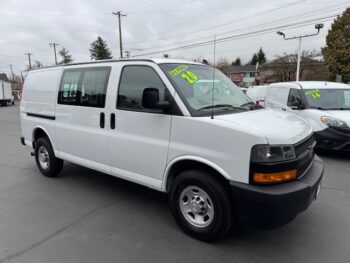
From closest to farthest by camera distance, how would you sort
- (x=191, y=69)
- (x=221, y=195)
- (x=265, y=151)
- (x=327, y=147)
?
(x=265, y=151) → (x=221, y=195) → (x=191, y=69) → (x=327, y=147)

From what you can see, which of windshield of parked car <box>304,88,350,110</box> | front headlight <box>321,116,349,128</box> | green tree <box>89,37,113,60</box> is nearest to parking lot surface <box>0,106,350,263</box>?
front headlight <box>321,116,349,128</box>

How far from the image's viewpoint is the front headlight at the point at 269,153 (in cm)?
262

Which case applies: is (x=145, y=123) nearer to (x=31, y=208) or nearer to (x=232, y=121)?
(x=232, y=121)

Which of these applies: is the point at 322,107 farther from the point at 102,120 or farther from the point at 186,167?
the point at 102,120

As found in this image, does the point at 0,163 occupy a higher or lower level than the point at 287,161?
lower

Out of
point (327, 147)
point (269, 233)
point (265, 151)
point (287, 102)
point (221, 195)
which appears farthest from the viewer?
point (287, 102)

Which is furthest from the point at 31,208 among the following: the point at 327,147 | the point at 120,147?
the point at 327,147

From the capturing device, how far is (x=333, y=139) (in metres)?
6.40

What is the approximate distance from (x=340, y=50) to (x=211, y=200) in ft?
102

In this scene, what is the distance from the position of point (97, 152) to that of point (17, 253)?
5.36 feet

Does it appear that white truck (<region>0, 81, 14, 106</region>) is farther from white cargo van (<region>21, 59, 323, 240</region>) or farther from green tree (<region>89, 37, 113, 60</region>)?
white cargo van (<region>21, 59, 323, 240</region>)

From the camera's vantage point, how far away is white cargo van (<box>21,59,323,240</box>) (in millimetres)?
2666

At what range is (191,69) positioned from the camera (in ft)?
12.2

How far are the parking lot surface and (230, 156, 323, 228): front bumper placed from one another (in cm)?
48
